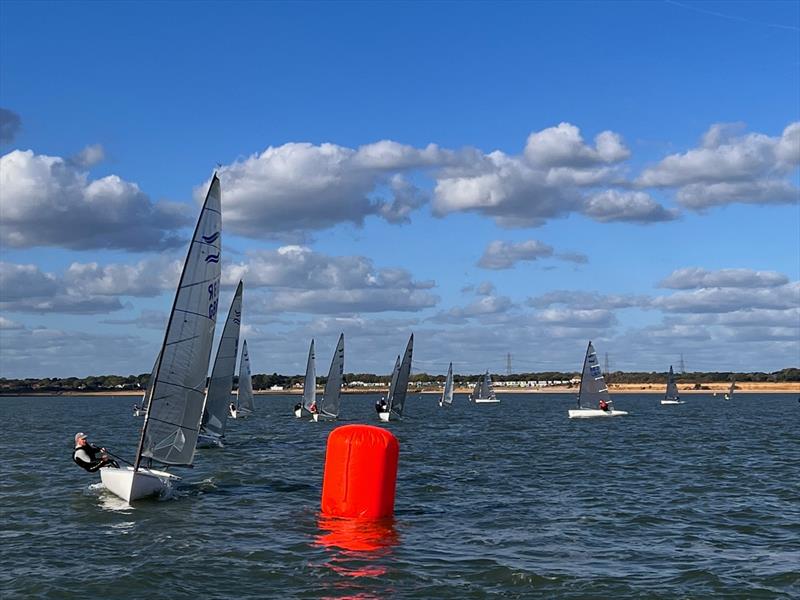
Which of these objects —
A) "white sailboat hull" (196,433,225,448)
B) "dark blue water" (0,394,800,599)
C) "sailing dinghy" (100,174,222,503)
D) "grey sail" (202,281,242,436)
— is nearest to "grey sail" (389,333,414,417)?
"grey sail" (202,281,242,436)

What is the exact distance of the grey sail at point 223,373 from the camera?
157 ft

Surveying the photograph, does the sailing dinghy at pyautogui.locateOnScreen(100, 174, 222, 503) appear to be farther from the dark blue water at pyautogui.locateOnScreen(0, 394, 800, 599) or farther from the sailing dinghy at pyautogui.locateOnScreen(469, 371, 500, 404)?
the sailing dinghy at pyautogui.locateOnScreen(469, 371, 500, 404)

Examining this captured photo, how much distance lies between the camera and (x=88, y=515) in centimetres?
2283

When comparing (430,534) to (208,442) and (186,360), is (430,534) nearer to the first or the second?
(186,360)

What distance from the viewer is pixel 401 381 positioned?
239 ft

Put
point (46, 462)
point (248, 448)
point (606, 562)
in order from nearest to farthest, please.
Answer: point (606, 562), point (46, 462), point (248, 448)

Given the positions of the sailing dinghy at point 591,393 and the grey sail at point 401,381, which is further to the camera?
the sailing dinghy at point 591,393

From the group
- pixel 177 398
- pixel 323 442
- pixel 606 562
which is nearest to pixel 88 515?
pixel 177 398

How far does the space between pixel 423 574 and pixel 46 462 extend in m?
25.0

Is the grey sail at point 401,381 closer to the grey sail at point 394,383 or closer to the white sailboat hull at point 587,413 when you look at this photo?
the grey sail at point 394,383

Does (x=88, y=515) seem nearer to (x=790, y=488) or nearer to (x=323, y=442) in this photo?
(x=790, y=488)

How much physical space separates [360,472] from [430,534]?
2.02m

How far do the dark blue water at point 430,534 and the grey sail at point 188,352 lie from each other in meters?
Answer: 1.76

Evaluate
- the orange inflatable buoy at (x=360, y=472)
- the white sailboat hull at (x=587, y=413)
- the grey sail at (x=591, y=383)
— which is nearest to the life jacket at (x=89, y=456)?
the orange inflatable buoy at (x=360, y=472)
